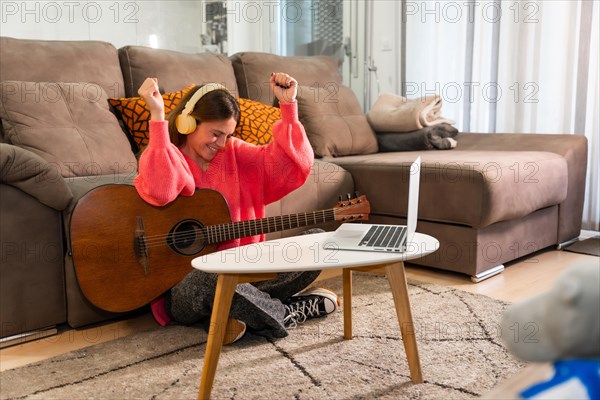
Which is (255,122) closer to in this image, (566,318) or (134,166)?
(134,166)

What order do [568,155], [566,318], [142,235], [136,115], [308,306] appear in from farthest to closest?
[568,155] → [136,115] → [308,306] → [142,235] → [566,318]

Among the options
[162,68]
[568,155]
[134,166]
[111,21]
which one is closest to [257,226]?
[134,166]

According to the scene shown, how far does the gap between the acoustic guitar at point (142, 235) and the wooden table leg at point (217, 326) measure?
52 cm

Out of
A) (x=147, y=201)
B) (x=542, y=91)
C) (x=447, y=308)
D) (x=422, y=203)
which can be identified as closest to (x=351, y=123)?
(x=422, y=203)

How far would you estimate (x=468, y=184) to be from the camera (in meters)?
2.24

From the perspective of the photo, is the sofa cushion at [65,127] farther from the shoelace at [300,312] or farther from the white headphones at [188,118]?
the shoelace at [300,312]

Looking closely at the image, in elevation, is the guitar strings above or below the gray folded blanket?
below

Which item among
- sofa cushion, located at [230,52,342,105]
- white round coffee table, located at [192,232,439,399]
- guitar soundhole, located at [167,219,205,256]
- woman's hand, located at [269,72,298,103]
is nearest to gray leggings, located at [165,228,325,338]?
guitar soundhole, located at [167,219,205,256]

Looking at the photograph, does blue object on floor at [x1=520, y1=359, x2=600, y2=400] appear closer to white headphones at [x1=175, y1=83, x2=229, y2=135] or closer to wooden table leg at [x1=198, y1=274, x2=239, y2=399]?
wooden table leg at [x1=198, y1=274, x2=239, y2=399]

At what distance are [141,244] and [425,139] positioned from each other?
66.5 inches

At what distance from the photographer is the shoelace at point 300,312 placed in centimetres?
177

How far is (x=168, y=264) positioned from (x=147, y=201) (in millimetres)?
192

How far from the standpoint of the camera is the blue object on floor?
449mm

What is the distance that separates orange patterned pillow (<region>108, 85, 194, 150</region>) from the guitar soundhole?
0.70 meters
